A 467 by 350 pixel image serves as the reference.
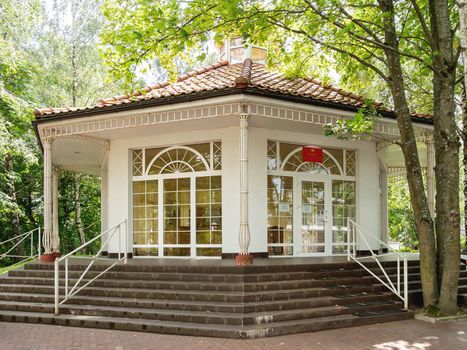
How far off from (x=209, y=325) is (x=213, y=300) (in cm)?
80

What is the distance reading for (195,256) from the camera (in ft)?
37.2

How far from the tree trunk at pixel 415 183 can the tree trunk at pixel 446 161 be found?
0.71 feet

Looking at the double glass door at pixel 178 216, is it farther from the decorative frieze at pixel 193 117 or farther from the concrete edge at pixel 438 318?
the concrete edge at pixel 438 318

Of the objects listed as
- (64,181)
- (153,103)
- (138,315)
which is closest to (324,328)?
(138,315)

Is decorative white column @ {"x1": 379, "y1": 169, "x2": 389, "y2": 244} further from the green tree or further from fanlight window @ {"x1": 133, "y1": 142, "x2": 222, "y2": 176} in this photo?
the green tree

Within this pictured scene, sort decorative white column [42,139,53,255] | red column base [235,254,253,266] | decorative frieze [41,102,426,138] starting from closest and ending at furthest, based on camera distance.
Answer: red column base [235,254,253,266] → decorative frieze [41,102,426,138] → decorative white column [42,139,53,255]

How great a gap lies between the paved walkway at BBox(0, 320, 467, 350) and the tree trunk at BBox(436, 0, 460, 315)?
97 cm

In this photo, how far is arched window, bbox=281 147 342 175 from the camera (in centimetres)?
1164

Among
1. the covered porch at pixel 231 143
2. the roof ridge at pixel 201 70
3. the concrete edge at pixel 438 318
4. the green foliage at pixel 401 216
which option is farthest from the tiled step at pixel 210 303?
the green foliage at pixel 401 216

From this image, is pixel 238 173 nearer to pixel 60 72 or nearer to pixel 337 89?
pixel 337 89

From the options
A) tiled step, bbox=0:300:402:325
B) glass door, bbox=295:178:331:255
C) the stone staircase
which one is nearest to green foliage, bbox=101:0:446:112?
glass door, bbox=295:178:331:255

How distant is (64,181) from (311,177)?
15.4 m

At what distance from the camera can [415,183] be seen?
869 centimetres

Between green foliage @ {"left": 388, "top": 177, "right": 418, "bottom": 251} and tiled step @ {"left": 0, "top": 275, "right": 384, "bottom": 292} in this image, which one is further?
green foliage @ {"left": 388, "top": 177, "right": 418, "bottom": 251}
